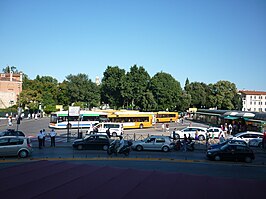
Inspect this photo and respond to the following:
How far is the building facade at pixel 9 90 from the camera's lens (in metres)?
81.3

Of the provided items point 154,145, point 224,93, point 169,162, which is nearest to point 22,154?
point 169,162

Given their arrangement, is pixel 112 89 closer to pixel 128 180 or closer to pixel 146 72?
pixel 146 72

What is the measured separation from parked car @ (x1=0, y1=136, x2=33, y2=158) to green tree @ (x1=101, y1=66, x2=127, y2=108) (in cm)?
5807

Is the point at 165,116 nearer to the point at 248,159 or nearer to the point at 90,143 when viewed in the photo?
the point at 90,143

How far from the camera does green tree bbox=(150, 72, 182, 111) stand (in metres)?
76.6

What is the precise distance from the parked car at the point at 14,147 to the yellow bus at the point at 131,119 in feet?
82.0

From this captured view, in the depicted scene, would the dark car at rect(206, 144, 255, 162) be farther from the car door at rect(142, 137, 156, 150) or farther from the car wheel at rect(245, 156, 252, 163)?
the car door at rect(142, 137, 156, 150)

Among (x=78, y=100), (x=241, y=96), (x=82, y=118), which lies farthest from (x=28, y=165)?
(x=241, y=96)

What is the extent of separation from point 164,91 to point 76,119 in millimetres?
37514

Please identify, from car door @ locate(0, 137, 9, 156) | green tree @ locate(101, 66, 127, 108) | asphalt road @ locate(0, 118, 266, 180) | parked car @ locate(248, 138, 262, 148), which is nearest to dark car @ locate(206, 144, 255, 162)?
asphalt road @ locate(0, 118, 266, 180)

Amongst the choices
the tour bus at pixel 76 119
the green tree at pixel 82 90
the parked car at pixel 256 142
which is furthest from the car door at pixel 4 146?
the green tree at pixel 82 90

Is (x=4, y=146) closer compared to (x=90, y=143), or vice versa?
(x=4, y=146)

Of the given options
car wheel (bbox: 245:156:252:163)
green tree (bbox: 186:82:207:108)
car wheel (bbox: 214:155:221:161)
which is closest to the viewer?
car wheel (bbox: 245:156:252:163)

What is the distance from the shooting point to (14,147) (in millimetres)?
19141
